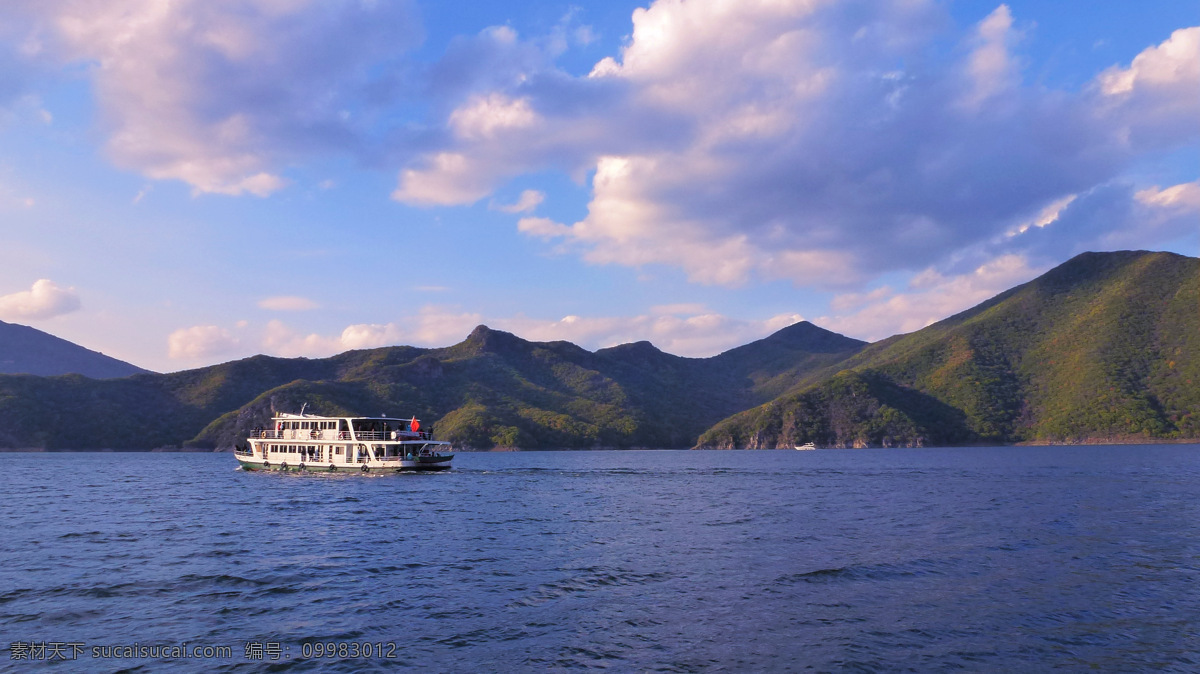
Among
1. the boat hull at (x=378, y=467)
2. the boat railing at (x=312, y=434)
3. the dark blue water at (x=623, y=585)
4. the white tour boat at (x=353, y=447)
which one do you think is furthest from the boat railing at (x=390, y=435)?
the dark blue water at (x=623, y=585)

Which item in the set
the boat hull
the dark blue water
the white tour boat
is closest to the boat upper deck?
the white tour boat

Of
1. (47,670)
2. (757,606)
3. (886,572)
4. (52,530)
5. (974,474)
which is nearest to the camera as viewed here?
(47,670)

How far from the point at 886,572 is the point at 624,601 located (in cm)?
1434

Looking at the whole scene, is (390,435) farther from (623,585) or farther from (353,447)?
(623,585)

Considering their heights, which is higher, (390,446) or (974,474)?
(390,446)

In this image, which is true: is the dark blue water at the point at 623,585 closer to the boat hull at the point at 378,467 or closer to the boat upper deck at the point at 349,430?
the boat hull at the point at 378,467

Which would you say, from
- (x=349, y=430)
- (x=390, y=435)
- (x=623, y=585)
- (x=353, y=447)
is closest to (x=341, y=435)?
(x=349, y=430)

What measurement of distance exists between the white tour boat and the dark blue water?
4313cm

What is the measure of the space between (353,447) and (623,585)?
3540 inches

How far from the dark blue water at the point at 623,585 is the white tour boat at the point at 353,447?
142 feet

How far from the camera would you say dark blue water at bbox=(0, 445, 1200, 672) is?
2150cm

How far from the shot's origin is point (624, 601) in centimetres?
2770

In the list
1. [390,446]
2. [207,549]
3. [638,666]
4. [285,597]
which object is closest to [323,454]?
[390,446]

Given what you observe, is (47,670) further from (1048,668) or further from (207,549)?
(1048,668)
